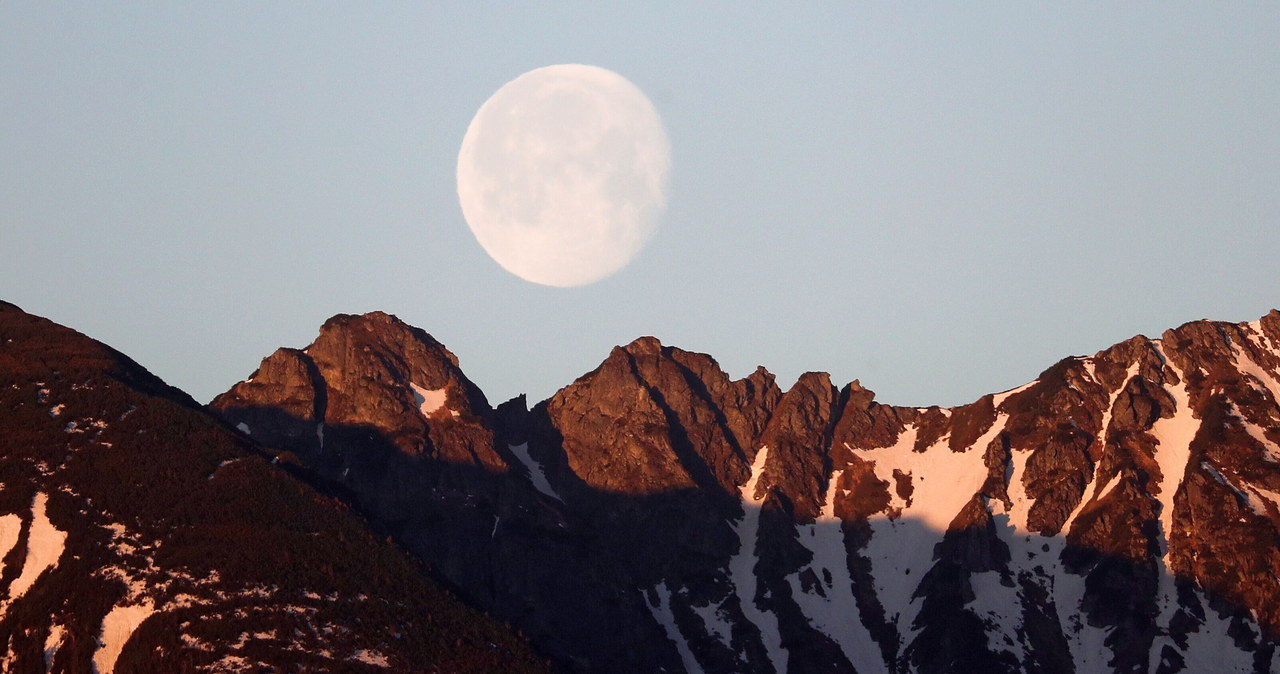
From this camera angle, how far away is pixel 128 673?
654 feet

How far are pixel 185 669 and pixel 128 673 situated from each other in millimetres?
6322

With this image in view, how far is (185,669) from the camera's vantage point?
200m
